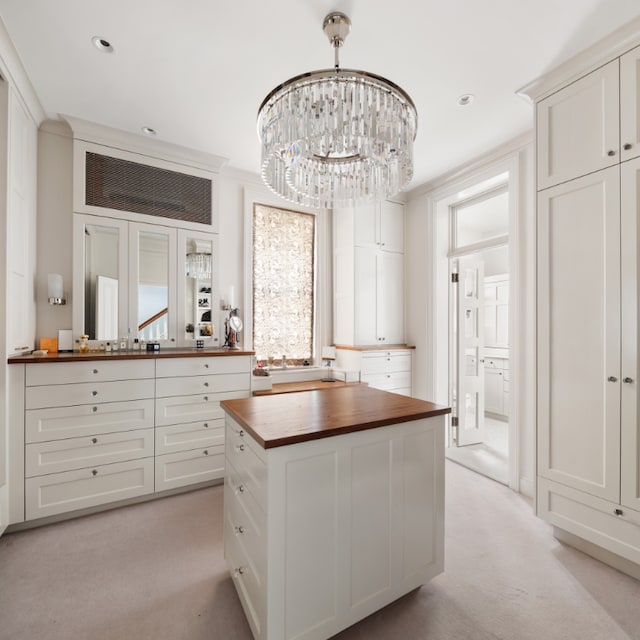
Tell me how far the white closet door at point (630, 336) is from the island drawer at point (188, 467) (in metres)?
2.71

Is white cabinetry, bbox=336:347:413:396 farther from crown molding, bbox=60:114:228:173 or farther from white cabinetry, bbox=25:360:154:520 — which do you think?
crown molding, bbox=60:114:228:173

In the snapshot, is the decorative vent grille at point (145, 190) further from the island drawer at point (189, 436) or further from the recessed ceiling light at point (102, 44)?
the island drawer at point (189, 436)

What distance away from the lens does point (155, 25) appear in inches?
70.1

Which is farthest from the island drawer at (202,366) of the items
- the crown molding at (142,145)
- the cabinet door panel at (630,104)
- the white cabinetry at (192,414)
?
the cabinet door panel at (630,104)

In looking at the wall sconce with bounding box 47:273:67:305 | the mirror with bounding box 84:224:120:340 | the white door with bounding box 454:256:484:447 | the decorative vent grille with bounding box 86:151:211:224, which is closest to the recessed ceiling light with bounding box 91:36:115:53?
the decorative vent grille with bounding box 86:151:211:224

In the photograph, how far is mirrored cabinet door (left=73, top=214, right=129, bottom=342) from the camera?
2695mm

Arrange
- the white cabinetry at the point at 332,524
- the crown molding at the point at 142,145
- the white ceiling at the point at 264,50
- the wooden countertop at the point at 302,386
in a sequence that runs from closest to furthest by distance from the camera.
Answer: the white cabinetry at the point at 332,524
the white ceiling at the point at 264,50
the crown molding at the point at 142,145
the wooden countertop at the point at 302,386

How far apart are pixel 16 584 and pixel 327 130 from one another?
272 centimetres

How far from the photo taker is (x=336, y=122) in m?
1.36

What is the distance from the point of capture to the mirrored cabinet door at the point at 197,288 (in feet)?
10.2

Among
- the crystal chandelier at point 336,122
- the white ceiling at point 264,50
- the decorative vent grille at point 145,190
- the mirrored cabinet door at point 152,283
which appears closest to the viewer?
the crystal chandelier at point 336,122

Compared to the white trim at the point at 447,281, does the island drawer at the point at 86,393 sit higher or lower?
lower

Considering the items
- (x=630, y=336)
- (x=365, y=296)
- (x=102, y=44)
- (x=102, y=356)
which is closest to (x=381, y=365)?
(x=365, y=296)

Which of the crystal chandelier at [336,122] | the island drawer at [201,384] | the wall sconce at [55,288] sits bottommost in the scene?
the island drawer at [201,384]
